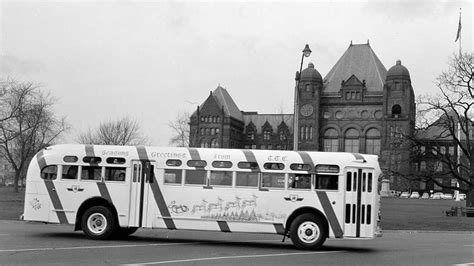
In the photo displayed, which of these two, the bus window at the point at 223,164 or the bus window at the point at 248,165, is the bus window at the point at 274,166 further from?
the bus window at the point at 223,164

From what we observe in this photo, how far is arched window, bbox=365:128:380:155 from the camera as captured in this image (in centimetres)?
11444

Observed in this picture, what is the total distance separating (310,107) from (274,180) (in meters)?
105

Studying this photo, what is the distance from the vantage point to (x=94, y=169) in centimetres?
1544

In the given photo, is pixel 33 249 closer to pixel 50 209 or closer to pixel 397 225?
pixel 50 209

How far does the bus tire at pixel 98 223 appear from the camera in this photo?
→ 49.3 ft

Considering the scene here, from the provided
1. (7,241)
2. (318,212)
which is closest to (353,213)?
(318,212)

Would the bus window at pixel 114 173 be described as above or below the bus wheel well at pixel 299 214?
above

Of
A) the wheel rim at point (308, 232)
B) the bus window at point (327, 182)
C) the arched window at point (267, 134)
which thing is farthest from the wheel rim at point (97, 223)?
the arched window at point (267, 134)

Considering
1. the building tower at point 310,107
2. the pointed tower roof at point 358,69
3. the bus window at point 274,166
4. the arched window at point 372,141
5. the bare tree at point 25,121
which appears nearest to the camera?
the bus window at point 274,166

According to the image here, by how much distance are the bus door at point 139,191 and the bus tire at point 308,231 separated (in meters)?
3.98

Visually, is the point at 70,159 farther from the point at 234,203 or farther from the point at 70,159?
the point at 234,203

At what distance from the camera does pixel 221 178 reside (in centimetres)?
1497

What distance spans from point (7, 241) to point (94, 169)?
9.31ft

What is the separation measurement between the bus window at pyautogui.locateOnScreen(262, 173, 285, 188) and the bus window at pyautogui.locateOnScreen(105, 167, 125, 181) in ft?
12.5
